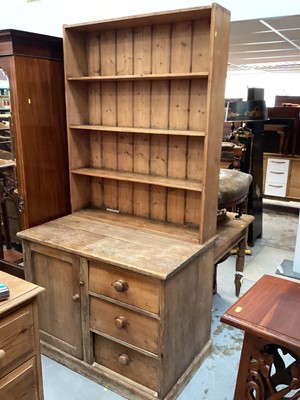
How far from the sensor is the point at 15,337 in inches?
52.9

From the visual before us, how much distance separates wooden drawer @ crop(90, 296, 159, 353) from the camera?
1.76 m

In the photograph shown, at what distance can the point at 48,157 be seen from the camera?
7.66ft

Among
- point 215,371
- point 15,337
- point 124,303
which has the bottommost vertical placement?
point 215,371

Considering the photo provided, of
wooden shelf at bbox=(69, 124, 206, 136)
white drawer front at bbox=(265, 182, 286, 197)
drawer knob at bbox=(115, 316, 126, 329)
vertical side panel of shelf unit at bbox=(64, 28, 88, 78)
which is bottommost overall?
white drawer front at bbox=(265, 182, 286, 197)

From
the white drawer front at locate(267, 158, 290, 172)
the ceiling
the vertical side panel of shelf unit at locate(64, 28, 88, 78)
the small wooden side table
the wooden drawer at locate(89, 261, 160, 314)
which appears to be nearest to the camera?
the small wooden side table

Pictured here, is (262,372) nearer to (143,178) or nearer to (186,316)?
(186,316)

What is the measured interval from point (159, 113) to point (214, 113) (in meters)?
0.42

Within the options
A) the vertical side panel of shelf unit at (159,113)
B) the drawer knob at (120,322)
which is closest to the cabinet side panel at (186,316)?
the drawer knob at (120,322)

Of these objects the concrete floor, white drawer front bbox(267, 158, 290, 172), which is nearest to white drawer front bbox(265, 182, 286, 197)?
white drawer front bbox(267, 158, 290, 172)

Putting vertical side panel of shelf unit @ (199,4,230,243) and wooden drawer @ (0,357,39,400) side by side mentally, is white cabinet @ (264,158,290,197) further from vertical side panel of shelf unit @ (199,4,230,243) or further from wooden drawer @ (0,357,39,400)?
wooden drawer @ (0,357,39,400)

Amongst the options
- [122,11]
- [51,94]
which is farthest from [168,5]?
[51,94]

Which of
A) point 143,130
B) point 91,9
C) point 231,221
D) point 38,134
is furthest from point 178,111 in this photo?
point 91,9

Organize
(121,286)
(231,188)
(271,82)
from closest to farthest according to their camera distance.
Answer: (121,286) → (231,188) → (271,82)

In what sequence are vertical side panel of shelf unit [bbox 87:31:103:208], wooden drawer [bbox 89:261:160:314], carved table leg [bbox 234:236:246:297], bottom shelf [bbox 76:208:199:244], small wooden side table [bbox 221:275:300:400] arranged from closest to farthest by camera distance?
small wooden side table [bbox 221:275:300:400] → wooden drawer [bbox 89:261:160:314] → bottom shelf [bbox 76:208:199:244] → vertical side panel of shelf unit [bbox 87:31:103:208] → carved table leg [bbox 234:236:246:297]
